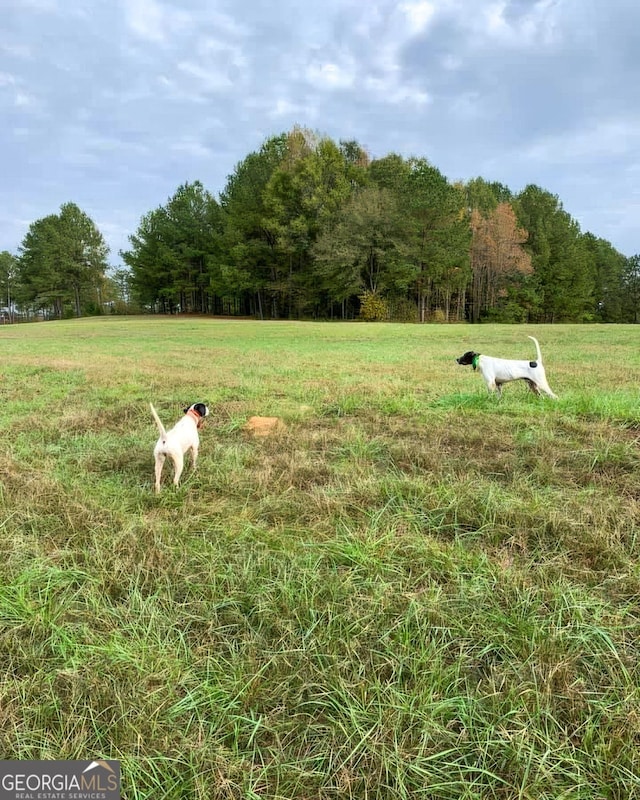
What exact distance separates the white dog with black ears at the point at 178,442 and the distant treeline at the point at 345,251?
3040cm

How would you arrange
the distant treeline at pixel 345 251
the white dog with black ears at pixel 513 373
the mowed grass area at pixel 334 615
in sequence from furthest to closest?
the distant treeline at pixel 345 251, the white dog with black ears at pixel 513 373, the mowed grass area at pixel 334 615

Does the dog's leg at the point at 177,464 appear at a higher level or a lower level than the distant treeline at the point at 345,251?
lower

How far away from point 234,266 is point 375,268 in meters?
12.7

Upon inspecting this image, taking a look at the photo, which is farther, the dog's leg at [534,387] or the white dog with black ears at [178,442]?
the dog's leg at [534,387]

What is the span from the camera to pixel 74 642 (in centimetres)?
147

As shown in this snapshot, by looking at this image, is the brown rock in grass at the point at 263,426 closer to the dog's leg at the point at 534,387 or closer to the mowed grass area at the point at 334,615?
the mowed grass area at the point at 334,615

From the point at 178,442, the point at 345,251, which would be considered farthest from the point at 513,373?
the point at 345,251

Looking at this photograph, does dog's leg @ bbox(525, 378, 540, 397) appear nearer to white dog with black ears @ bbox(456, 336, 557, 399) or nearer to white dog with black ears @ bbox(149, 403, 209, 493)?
white dog with black ears @ bbox(456, 336, 557, 399)

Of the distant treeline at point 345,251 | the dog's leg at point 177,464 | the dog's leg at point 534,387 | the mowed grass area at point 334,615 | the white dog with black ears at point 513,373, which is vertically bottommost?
the mowed grass area at point 334,615

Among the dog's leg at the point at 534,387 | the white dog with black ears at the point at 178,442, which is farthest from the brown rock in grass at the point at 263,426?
the dog's leg at the point at 534,387

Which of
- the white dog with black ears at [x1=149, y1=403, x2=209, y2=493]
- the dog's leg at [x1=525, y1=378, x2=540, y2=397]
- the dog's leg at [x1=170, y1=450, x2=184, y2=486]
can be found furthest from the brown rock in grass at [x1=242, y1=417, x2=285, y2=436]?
the dog's leg at [x1=525, y1=378, x2=540, y2=397]

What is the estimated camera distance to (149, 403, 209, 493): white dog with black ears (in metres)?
2.64

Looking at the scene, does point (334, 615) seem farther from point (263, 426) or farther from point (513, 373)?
point (513, 373)

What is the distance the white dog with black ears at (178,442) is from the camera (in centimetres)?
264
